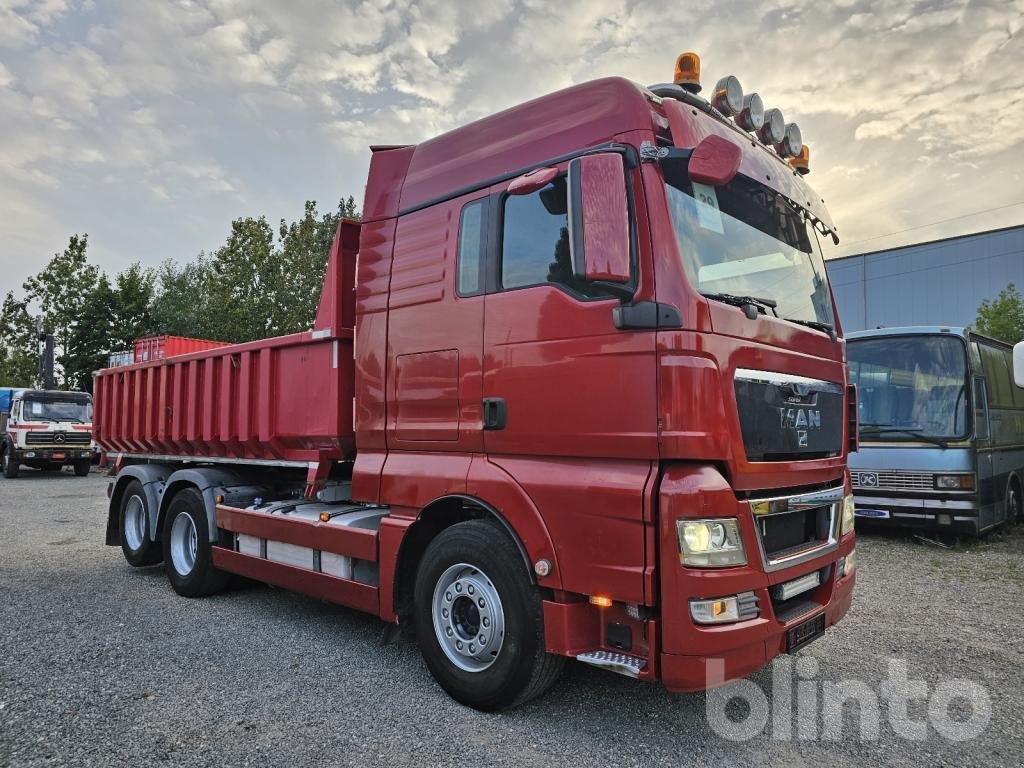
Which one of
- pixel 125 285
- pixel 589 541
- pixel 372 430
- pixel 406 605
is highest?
pixel 125 285

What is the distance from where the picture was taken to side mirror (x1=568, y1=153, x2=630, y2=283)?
2.96 metres

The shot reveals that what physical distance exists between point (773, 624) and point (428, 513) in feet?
6.18

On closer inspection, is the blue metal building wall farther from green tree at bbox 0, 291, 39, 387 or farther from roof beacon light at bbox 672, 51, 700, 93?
green tree at bbox 0, 291, 39, 387

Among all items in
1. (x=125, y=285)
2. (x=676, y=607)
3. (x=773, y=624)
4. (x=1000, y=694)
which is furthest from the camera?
(x=125, y=285)

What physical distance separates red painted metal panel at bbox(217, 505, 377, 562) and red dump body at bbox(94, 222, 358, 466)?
0.47 meters

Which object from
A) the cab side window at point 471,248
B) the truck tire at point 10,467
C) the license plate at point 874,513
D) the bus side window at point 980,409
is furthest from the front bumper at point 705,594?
the truck tire at point 10,467

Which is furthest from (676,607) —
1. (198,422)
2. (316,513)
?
(198,422)

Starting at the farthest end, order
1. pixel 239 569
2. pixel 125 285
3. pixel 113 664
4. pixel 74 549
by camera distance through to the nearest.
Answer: pixel 125 285 < pixel 74 549 < pixel 239 569 < pixel 113 664

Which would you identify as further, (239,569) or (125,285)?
(125,285)

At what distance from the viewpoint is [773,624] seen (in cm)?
308

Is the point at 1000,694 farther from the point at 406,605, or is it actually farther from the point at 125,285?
the point at 125,285

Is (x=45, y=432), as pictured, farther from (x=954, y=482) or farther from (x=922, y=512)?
(x=954, y=482)

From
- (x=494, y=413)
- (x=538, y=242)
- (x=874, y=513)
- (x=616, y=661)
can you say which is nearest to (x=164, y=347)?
(x=494, y=413)

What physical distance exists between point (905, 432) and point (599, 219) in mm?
6514
